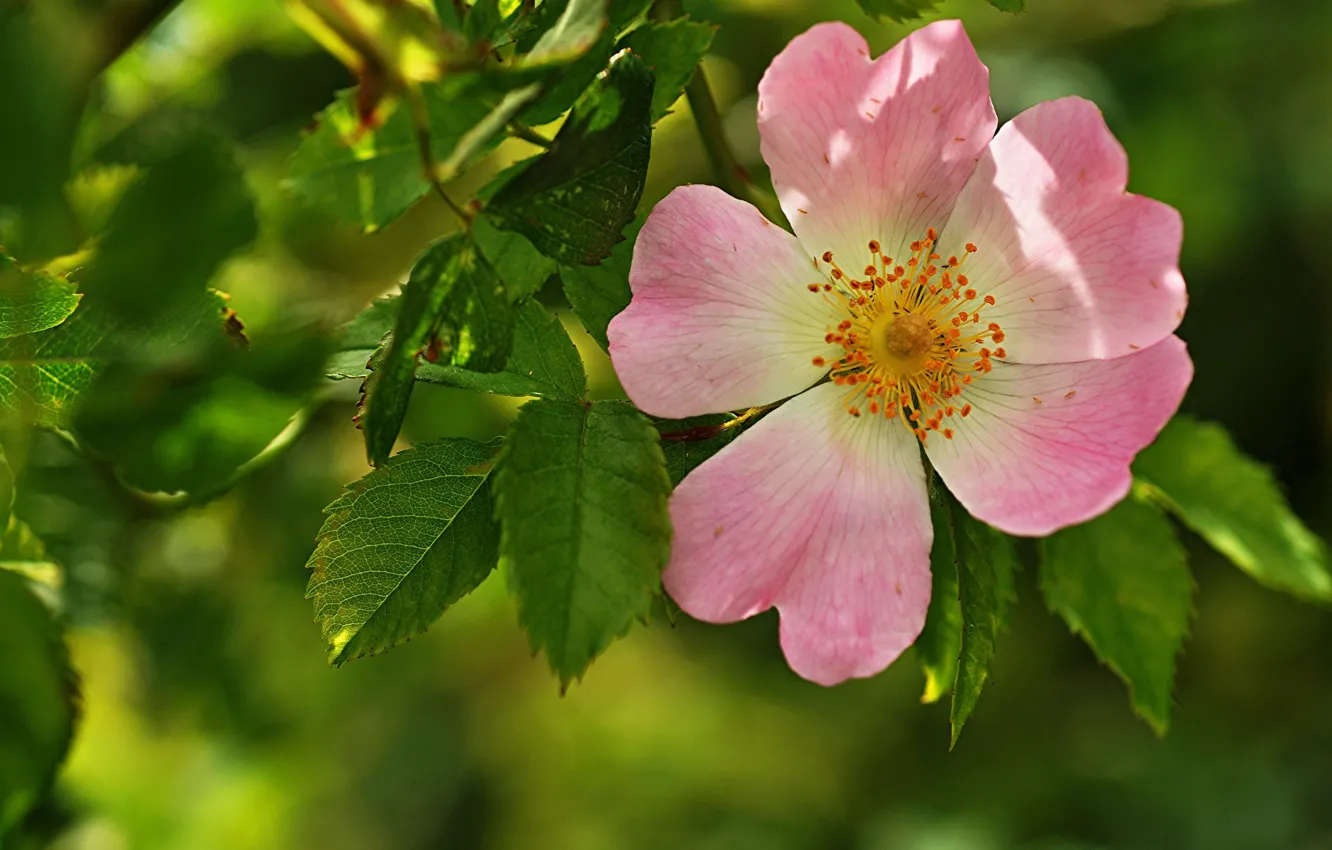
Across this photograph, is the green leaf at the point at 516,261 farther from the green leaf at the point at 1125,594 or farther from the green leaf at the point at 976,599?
the green leaf at the point at 1125,594

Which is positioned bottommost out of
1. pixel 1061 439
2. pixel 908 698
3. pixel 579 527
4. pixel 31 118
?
pixel 908 698

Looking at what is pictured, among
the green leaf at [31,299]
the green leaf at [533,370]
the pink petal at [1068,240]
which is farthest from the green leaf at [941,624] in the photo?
the green leaf at [31,299]

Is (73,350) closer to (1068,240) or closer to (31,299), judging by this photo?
(31,299)

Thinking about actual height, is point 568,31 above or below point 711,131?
above

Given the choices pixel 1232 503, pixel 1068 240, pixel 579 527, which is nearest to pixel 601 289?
pixel 579 527

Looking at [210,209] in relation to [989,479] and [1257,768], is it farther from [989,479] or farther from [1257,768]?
[1257,768]
